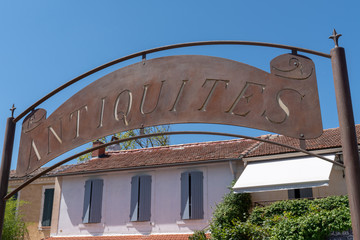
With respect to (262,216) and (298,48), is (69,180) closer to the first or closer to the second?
(262,216)

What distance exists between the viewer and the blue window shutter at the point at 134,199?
21594 mm

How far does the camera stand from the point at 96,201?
22.6 m

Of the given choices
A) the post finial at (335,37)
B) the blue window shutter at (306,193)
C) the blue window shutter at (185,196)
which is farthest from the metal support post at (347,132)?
the blue window shutter at (185,196)

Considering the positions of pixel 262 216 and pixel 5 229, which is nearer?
pixel 262 216

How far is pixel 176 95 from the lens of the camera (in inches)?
197

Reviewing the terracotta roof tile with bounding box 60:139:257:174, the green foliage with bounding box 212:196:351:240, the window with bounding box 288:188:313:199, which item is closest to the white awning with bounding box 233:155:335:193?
the green foliage with bounding box 212:196:351:240

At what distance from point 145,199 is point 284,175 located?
7.10 metres

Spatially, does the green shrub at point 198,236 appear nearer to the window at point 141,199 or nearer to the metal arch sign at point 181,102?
the window at point 141,199

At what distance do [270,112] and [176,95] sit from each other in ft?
3.42

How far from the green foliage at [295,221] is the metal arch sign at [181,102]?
37.7ft

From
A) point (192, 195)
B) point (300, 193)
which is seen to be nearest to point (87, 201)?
point (192, 195)

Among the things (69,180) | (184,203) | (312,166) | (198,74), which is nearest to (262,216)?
(312,166)

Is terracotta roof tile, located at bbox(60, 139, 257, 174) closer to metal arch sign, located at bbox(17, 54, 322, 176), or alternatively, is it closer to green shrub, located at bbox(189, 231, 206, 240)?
green shrub, located at bbox(189, 231, 206, 240)

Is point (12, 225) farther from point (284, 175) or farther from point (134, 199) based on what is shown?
point (284, 175)
